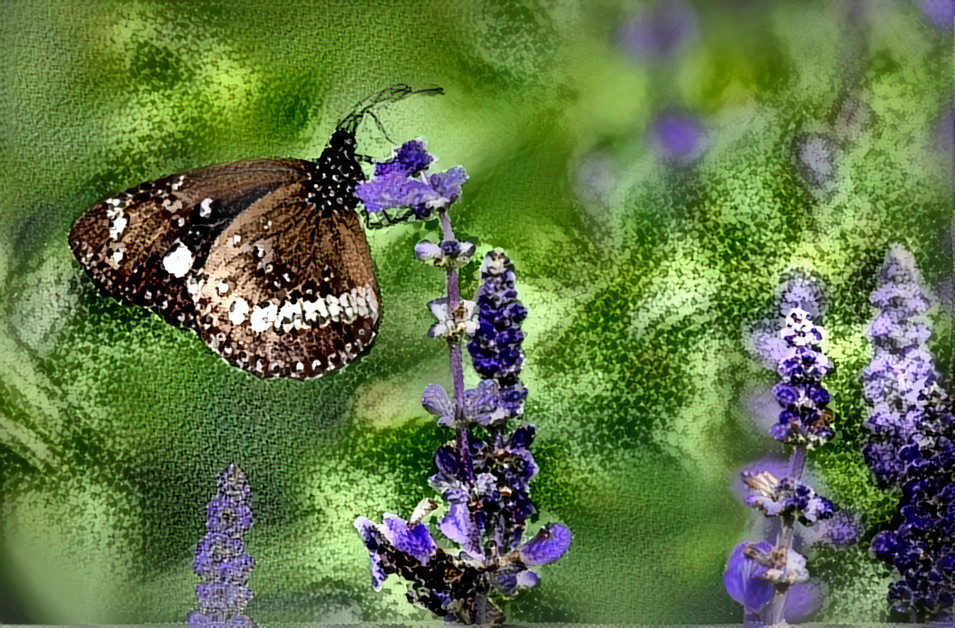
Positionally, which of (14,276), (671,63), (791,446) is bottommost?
(791,446)

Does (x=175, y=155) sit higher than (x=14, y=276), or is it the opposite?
(x=175, y=155)

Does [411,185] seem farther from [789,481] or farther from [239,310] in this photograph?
[789,481]

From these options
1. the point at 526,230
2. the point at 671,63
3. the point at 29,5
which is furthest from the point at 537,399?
the point at 29,5

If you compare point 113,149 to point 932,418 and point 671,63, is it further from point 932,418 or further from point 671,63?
point 932,418

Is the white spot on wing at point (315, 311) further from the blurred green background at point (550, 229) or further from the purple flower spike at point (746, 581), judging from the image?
the purple flower spike at point (746, 581)

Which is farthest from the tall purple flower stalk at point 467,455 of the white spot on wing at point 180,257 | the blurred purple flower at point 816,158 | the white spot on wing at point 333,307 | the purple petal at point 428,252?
the blurred purple flower at point 816,158

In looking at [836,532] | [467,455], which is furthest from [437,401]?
[836,532]

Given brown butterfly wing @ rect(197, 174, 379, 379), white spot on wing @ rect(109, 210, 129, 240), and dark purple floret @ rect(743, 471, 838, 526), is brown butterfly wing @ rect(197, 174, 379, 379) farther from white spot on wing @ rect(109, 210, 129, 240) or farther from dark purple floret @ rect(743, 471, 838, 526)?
dark purple floret @ rect(743, 471, 838, 526)
